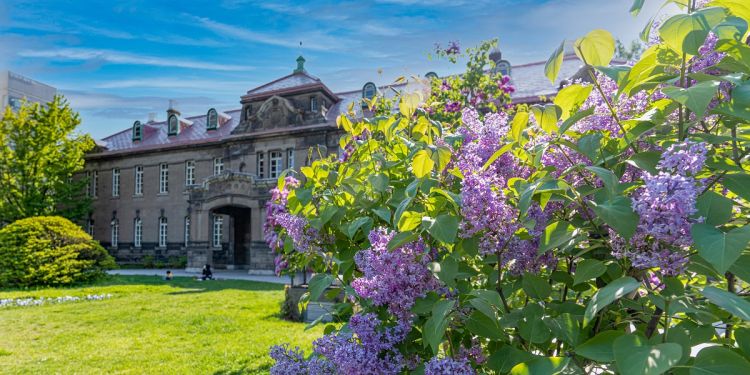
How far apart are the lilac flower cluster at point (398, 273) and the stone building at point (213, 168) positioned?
76.0ft

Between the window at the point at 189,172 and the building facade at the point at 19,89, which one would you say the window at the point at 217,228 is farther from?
the building facade at the point at 19,89

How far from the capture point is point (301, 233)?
2.30 metres

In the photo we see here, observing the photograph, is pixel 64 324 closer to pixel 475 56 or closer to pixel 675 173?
pixel 475 56

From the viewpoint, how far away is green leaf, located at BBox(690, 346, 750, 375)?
1.14 meters

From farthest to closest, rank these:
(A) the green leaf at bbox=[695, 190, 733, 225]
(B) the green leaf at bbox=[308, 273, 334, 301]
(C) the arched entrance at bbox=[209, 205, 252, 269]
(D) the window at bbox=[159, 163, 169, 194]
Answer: (D) the window at bbox=[159, 163, 169, 194], (C) the arched entrance at bbox=[209, 205, 252, 269], (B) the green leaf at bbox=[308, 273, 334, 301], (A) the green leaf at bbox=[695, 190, 733, 225]

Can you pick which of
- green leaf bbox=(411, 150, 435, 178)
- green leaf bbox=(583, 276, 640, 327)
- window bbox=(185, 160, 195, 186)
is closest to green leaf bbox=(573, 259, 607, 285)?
green leaf bbox=(583, 276, 640, 327)

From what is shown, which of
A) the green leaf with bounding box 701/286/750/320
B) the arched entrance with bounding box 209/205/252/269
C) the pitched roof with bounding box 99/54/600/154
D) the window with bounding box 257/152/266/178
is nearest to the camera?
the green leaf with bounding box 701/286/750/320

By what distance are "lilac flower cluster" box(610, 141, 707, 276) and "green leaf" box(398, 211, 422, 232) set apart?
0.64m

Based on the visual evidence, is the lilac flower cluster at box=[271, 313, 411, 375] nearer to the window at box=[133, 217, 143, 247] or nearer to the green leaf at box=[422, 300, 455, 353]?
the green leaf at box=[422, 300, 455, 353]

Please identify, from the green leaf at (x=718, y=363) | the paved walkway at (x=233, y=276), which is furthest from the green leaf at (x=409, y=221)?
the paved walkway at (x=233, y=276)

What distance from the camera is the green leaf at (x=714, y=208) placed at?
1.20 meters

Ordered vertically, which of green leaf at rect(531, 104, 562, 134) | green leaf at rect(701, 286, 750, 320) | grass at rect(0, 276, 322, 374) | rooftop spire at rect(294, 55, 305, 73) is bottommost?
grass at rect(0, 276, 322, 374)

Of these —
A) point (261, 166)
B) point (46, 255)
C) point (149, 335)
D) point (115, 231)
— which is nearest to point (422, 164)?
point (149, 335)

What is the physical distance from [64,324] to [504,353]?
462 inches
